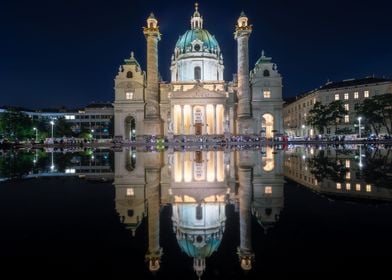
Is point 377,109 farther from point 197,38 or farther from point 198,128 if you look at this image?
point 197,38

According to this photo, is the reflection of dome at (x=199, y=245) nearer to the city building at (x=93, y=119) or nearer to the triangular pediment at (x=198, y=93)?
the triangular pediment at (x=198, y=93)

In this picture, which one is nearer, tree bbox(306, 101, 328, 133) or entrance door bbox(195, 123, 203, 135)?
tree bbox(306, 101, 328, 133)

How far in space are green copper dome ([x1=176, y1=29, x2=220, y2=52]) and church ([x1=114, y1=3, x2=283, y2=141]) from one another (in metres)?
10.7

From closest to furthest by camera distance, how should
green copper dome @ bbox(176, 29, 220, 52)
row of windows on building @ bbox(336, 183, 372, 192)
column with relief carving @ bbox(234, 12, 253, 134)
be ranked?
row of windows on building @ bbox(336, 183, 372, 192)
column with relief carving @ bbox(234, 12, 253, 134)
green copper dome @ bbox(176, 29, 220, 52)

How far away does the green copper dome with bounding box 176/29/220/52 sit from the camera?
99375mm

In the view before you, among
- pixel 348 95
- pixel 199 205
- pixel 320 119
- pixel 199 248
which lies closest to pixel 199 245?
pixel 199 248

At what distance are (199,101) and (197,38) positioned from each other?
2386 cm

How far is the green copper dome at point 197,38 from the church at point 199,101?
421 inches

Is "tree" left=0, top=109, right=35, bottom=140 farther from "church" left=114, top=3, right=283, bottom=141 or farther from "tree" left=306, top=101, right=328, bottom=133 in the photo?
"tree" left=306, top=101, right=328, bottom=133

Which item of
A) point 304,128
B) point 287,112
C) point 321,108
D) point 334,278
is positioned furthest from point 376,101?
point 334,278

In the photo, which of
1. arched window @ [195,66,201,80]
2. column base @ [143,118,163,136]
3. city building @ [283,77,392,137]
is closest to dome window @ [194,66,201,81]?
arched window @ [195,66,201,80]

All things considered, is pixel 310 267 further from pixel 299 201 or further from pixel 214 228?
pixel 299 201

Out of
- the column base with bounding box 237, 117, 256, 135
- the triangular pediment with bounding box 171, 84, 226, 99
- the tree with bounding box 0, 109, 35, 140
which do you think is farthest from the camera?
the tree with bounding box 0, 109, 35, 140

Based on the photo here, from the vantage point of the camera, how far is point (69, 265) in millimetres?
4371
